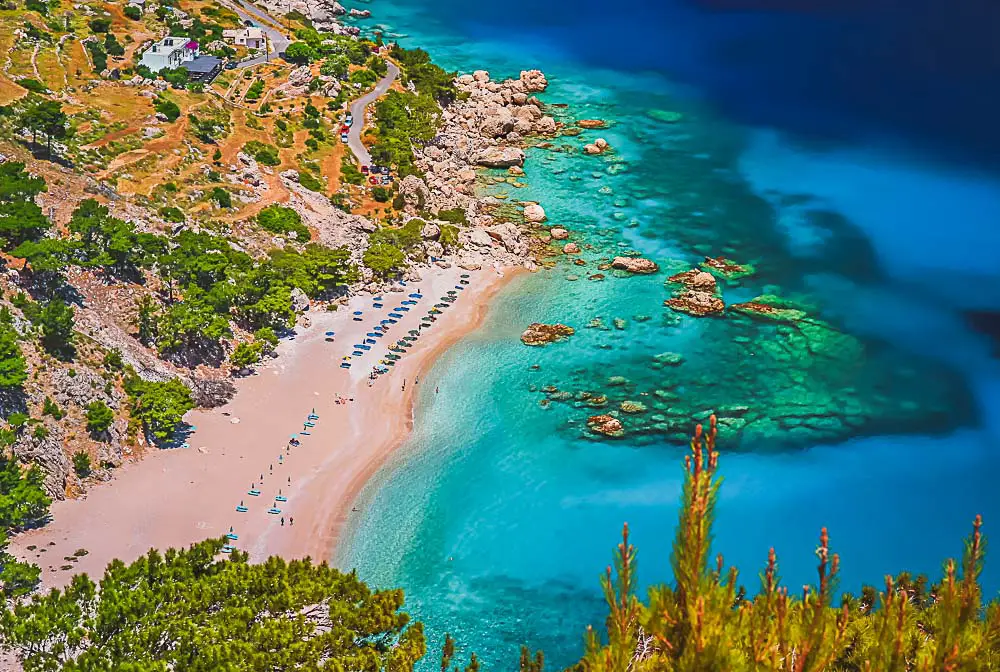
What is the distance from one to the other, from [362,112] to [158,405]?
2746 inches

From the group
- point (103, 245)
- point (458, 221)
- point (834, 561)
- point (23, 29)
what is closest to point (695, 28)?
point (458, 221)

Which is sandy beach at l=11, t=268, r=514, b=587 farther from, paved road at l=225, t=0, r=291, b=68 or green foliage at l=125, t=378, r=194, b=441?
paved road at l=225, t=0, r=291, b=68

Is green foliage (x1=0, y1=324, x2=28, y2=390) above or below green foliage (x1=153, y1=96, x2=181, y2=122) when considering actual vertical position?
below

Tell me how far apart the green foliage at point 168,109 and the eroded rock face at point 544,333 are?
1942 inches

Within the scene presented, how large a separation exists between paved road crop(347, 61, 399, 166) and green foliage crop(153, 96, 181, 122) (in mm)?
21429

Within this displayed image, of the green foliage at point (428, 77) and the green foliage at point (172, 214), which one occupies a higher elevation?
the green foliage at point (428, 77)

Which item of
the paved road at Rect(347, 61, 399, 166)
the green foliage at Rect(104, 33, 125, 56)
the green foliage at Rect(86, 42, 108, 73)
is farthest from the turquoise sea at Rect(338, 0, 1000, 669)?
the green foliage at Rect(104, 33, 125, 56)

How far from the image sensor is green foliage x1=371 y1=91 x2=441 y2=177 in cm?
12000

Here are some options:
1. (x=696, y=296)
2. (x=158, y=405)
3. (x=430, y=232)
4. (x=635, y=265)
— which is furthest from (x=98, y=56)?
(x=696, y=296)

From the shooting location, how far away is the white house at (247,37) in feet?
485

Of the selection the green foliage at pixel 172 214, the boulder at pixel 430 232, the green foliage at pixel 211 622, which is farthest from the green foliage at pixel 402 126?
the green foliage at pixel 211 622

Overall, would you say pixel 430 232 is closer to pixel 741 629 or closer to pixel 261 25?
pixel 261 25

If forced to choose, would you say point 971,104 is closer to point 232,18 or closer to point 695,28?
point 695,28

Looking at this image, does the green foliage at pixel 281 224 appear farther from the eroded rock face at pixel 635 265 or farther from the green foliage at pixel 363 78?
the green foliage at pixel 363 78
